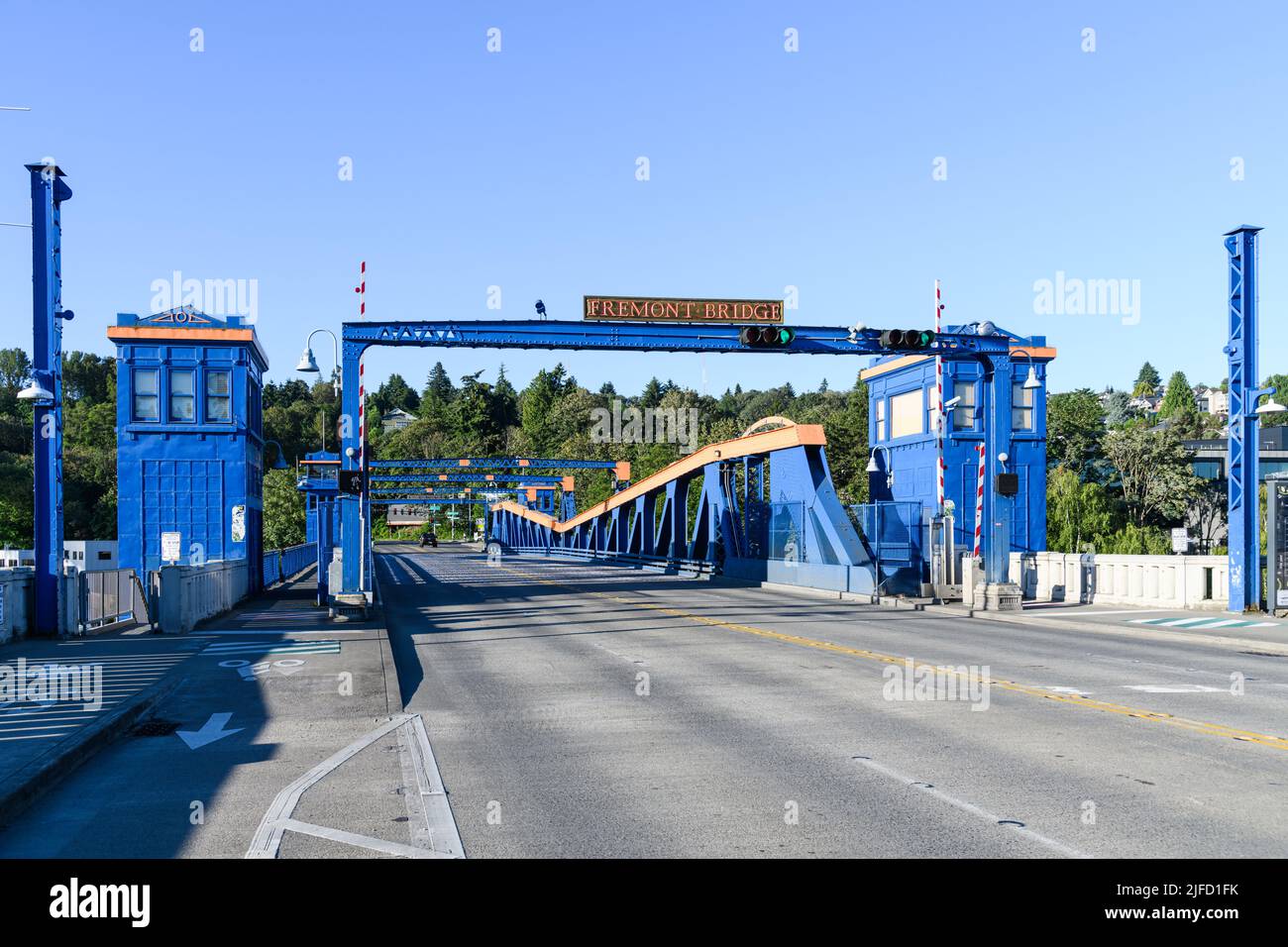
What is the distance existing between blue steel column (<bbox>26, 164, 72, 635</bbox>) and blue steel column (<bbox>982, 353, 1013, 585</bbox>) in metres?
20.1

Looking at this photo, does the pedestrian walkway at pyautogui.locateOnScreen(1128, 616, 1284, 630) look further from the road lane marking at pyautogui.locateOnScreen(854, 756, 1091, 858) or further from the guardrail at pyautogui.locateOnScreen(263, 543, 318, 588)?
the guardrail at pyautogui.locateOnScreen(263, 543, 318, 588)

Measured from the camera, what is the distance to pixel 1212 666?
15695 millimetres

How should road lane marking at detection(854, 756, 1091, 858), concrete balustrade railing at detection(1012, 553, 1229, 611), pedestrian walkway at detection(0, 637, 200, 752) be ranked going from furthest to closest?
concrete balustrade railing at detection(1012, 553, 1229, 611) < pedestrian walkway at detection(0, 637, 200, 752) < road lane marking at detection(854, 756, 1091, 858)

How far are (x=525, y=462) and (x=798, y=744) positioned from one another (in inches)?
2797

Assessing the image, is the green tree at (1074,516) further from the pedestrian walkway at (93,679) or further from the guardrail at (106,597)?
the guardrail at (106,597)

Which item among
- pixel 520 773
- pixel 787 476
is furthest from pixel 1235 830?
pixel 787 476

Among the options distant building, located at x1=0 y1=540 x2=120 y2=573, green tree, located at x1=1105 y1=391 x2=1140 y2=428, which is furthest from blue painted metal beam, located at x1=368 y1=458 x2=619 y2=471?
green tree, located at x1=1105 y1=391 x2=1140 y2=428

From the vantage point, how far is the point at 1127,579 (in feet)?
89.3

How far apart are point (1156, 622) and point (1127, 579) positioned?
5071mm

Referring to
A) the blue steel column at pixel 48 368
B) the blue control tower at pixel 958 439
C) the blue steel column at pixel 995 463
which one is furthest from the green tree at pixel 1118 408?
the blue steel column at pixel 48 368

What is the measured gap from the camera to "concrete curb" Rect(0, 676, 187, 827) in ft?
25.1

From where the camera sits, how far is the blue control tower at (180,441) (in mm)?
31047

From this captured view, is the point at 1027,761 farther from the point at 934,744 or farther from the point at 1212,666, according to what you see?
the point at 1212,666

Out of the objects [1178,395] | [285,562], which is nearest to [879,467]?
[285,562]
